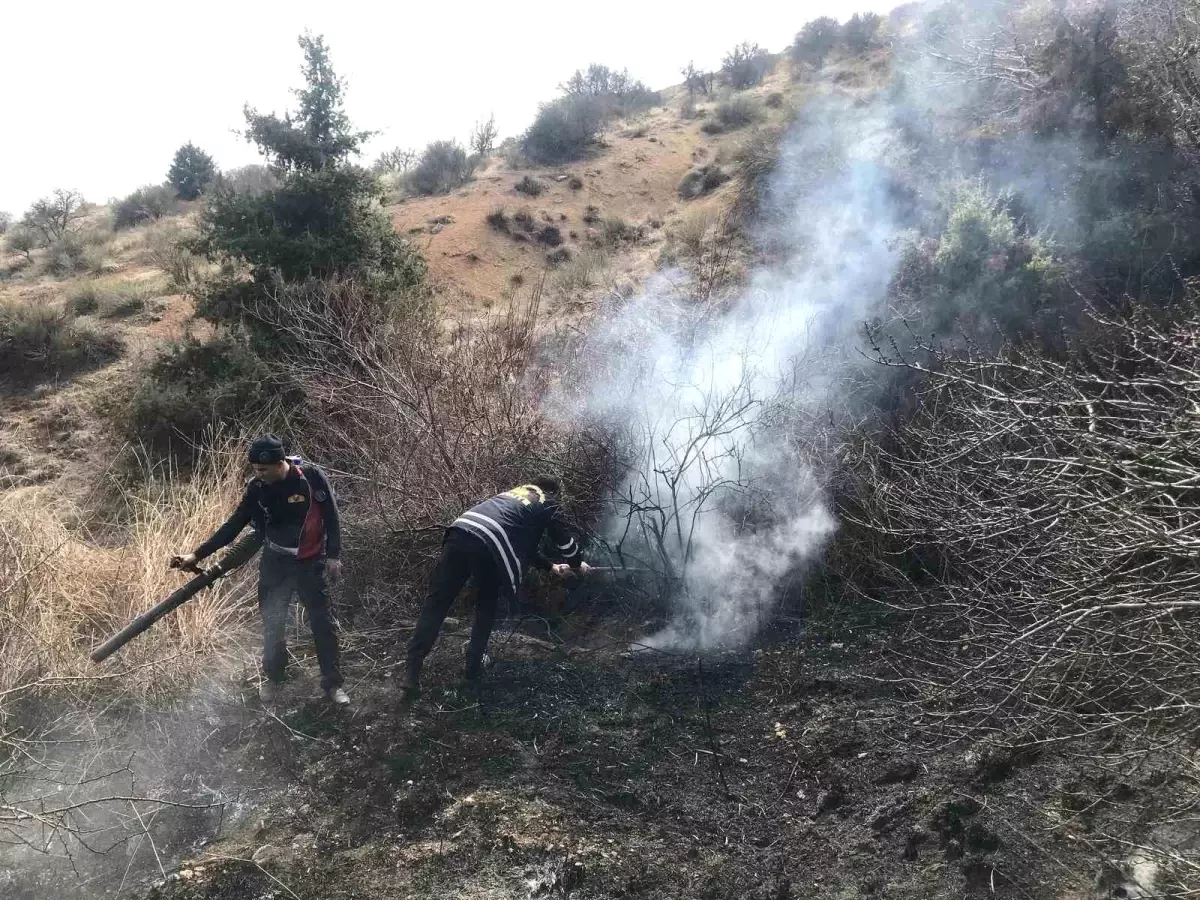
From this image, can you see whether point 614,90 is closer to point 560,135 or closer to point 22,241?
point 560,135

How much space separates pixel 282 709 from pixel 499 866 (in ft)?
6.68

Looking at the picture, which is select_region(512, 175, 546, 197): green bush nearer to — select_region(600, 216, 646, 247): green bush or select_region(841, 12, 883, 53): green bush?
select_region(600, 216, 646, 247): green bush

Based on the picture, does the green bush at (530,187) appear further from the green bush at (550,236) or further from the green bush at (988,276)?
the green bush at (988,276)

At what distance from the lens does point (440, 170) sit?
23.3 meters

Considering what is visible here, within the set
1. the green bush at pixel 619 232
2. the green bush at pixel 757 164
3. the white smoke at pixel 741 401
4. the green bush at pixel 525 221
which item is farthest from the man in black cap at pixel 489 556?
the green bush at pixel 525 221

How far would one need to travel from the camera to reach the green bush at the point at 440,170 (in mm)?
22938

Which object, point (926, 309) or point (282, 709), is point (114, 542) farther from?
point (926, 309)

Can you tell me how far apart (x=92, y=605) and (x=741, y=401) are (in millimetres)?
5354

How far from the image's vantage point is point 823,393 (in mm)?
7598

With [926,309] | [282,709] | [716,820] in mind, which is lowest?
[716,820]

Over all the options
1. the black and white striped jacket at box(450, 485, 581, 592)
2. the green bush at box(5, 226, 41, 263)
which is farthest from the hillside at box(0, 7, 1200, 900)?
the green bush at box(5, 226, 41, 263)

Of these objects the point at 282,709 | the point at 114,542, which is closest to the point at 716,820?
the point at 282,709

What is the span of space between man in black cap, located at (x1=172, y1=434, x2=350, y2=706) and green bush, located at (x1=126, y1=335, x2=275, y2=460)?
17.6 feet

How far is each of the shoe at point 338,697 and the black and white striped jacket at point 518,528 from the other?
139cm
